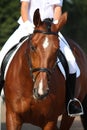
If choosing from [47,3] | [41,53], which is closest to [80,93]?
[47,3]

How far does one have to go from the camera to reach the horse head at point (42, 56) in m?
10.0

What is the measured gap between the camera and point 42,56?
1012 centimetres

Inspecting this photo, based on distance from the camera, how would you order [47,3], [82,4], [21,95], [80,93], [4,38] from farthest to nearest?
1. [82,4]
2. [4,38]
3. [80,93]
4. [47,3]
5. [21,95]

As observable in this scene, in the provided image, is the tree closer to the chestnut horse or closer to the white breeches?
the white breeches

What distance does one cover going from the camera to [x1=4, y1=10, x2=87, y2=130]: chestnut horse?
10.1 meters

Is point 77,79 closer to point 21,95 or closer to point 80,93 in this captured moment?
point 80,93

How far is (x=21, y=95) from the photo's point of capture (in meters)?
10.9

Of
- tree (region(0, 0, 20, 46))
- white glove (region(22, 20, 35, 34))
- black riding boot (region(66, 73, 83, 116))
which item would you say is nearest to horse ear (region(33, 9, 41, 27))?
white glove (region(22, 20, 35, 34))

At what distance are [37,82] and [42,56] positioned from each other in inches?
14.6

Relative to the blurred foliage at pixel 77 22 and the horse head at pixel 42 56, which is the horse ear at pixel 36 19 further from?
the blurred foliage at pixel 77 22

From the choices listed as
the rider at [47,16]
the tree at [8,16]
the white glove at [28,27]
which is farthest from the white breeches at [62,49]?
the tree at [8,16]

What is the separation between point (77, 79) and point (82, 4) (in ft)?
93.2

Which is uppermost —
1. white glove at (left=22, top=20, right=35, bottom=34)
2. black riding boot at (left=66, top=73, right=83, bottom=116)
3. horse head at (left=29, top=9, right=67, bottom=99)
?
white glove at (left=22, top=20, right=35, bottom=34)

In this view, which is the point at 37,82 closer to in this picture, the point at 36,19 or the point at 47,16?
the point at 36,19
